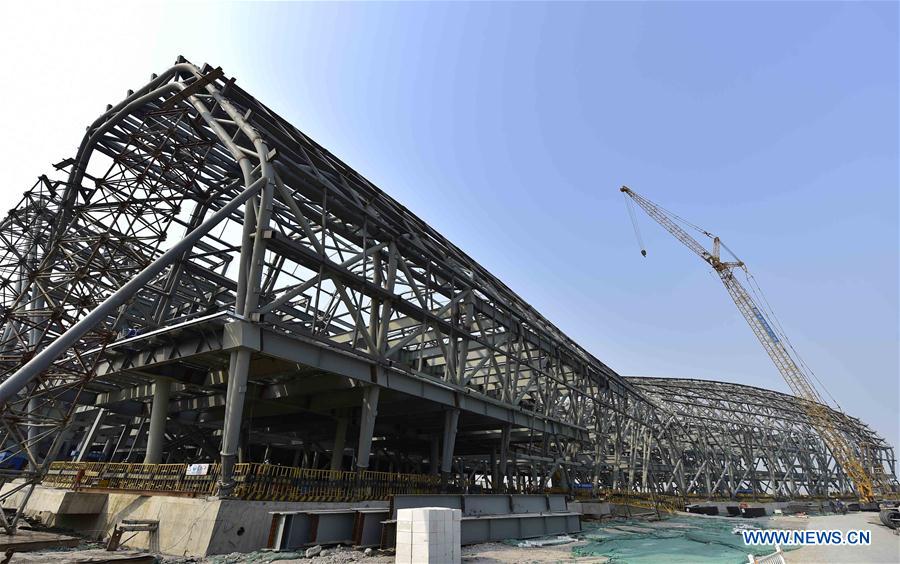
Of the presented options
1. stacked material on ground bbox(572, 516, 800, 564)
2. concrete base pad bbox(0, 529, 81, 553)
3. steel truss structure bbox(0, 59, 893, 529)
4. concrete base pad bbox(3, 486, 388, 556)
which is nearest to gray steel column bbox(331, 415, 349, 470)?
steel truss structure bbox(0, 59, 893, 529)

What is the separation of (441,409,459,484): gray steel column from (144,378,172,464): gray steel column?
11.7m

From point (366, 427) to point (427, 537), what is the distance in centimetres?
830

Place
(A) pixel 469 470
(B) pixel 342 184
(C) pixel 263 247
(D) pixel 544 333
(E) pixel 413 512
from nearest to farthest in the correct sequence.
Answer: (E) pixel 413 512, (C) pixel 263 247, (B) pixel 342 184, (D) pixel 544 333, (A) pixel 469 470

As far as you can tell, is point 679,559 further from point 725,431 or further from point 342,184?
Answer: point 725,431

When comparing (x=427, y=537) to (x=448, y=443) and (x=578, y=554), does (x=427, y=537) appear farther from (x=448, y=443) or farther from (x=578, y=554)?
(x=448, y=443)

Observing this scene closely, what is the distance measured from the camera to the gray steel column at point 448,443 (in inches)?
901

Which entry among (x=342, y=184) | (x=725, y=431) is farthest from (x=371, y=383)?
(x=725, y=431)

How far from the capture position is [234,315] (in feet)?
50.3

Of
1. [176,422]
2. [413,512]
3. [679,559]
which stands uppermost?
[176,422]

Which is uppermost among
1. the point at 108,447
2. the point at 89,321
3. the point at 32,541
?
the point at 89,321

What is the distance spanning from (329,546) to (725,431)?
6671 centimetres

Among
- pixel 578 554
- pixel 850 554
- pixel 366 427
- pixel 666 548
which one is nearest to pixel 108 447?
pixel 366 427

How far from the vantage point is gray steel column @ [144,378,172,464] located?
60.5 ft

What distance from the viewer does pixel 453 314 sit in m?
25.4
